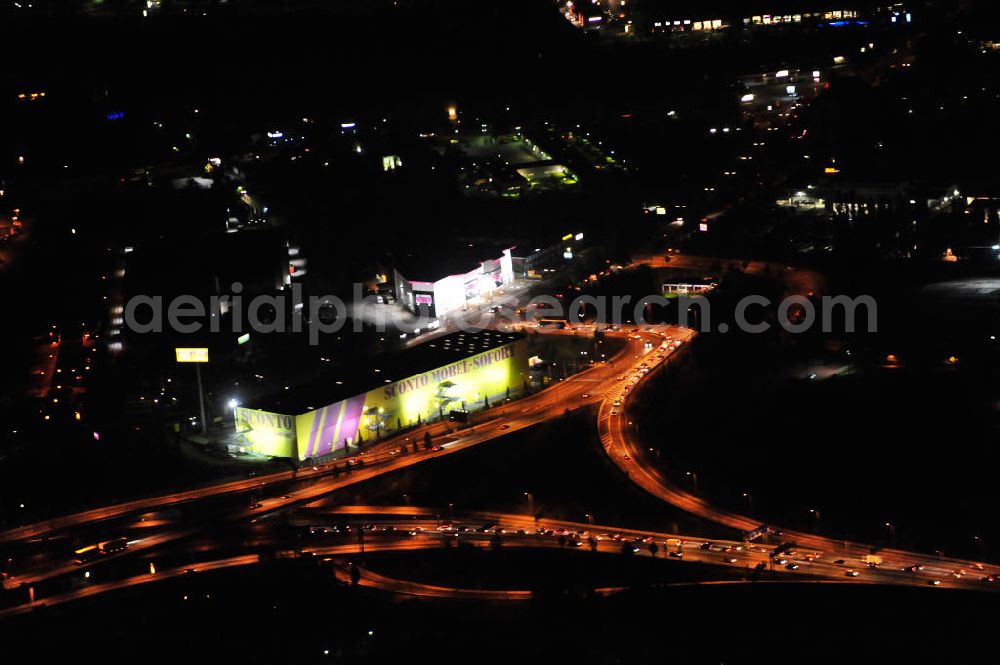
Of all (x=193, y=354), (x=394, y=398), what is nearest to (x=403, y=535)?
(x=394, y=398)

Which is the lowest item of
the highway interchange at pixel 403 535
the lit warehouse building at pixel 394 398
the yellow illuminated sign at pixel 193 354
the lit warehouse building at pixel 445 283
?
the highway interchange at pixel 403 535

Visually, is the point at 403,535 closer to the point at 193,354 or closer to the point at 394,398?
the point at 394,398

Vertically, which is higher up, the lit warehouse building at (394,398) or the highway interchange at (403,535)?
the lit warehouse building at (394,398)

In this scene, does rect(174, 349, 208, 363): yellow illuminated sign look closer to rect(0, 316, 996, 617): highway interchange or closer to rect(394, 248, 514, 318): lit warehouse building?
rect(0, 316, 996, 617): highway interchange

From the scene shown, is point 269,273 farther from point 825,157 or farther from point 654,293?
point 825,157

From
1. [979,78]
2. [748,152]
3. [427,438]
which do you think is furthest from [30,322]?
[979,78]

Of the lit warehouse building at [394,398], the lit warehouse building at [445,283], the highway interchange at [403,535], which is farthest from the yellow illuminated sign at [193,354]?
the lit warehouse building at [445,283]

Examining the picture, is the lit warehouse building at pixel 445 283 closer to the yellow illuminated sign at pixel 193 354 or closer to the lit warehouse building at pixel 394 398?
the lit warehouse building at pixel 394 398

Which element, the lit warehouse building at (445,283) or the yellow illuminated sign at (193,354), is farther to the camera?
the lit warehouse building at (445,283)

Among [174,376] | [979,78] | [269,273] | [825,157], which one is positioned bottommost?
[174,376]
